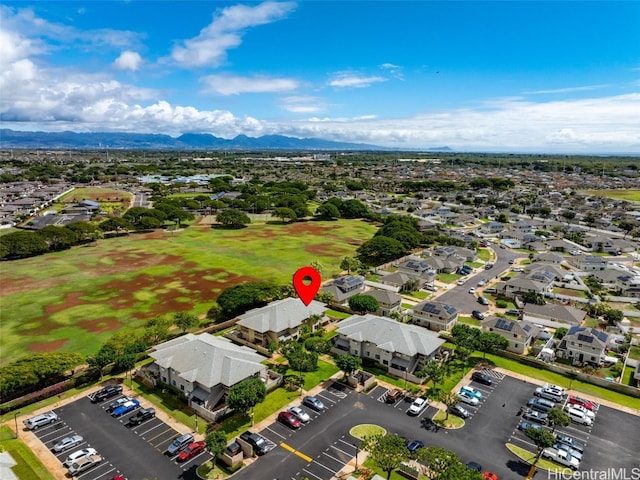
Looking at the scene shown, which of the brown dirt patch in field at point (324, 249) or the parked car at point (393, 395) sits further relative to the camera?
the brown dirt patch in field at point (324, 249)

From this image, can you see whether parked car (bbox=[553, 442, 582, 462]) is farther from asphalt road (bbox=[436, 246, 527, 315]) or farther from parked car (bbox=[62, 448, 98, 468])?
parked car (bbox=[62, 448, 98, 468])

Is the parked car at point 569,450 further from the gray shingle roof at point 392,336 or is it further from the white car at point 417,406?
the gray shingle roof at point 392,336

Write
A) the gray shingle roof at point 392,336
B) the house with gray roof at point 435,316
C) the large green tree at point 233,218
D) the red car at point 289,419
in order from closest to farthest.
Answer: the red car at point 289,419
the gray shingle roof at point 392,336
the house with gray roof at point 435,316
the large green tree at point 233,218

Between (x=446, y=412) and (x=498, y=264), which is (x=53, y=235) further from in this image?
(x=498, y=264)

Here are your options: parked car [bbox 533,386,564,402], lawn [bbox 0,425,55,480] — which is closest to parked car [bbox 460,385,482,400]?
parked car [bbox 533,386,564,402]

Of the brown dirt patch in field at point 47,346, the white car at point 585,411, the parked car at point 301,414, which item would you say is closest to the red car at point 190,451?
the parked car at point 301,414

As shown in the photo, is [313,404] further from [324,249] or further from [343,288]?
[324,249]
